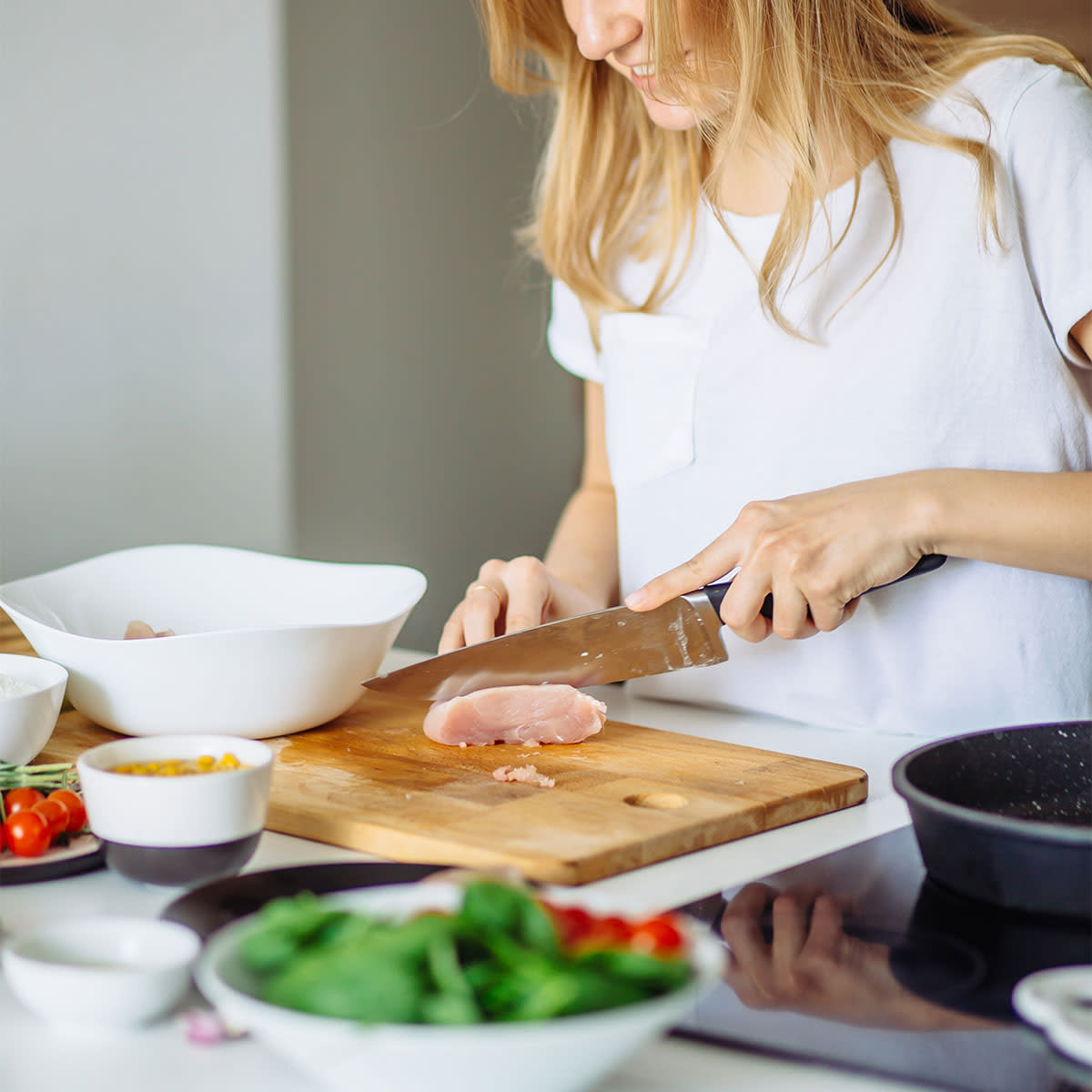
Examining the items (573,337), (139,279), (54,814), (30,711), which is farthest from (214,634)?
(139,279)

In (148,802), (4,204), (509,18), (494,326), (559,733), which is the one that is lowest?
(559,733)

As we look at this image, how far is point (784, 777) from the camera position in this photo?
1.15 metres

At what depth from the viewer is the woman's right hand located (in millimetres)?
1436

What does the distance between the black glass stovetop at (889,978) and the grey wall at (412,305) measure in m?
2.24

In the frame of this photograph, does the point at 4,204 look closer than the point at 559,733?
No

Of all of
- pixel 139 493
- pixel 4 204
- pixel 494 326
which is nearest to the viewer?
pixel 4 204

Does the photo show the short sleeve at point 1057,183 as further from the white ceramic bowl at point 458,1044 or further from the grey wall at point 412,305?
the grey wall at point 412,305

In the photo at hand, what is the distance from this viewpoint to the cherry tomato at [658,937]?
0.59m

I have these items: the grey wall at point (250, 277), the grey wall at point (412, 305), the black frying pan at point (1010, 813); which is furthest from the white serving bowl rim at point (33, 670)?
the grey wall at point (412, 305)

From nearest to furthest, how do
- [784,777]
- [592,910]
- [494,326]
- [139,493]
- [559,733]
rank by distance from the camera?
[592,910] < [784,777] < [559,733] < [139,493] < [494,326]

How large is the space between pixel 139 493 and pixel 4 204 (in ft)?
2.05

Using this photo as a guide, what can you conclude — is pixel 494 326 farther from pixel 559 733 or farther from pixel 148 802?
pixel 148 802

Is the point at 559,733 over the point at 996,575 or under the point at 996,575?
under

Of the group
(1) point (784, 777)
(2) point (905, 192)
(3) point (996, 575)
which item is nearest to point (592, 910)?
(1) point (784, 777)
